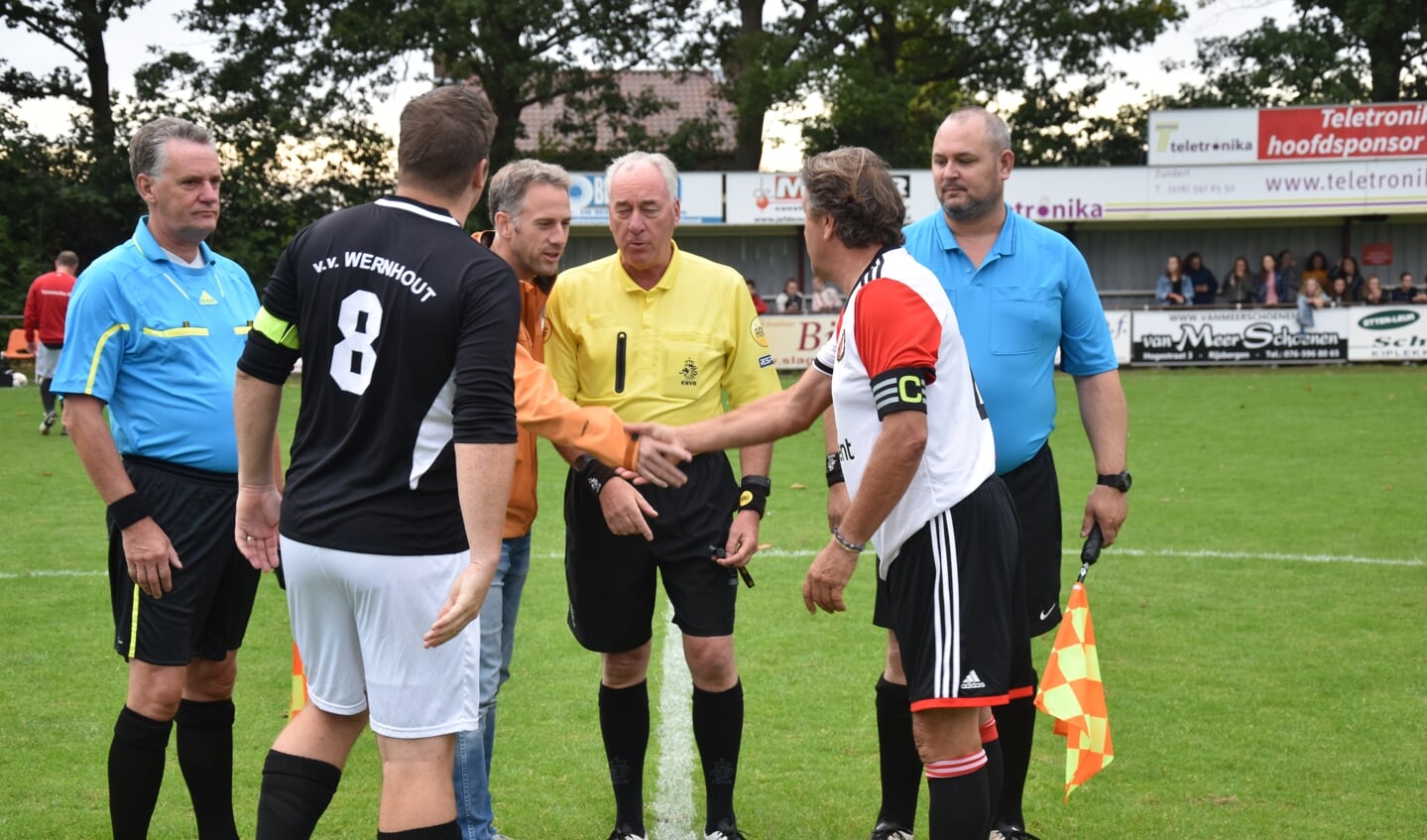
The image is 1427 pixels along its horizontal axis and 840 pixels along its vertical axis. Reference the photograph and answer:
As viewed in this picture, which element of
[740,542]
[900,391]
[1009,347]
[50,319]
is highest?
[50,319]

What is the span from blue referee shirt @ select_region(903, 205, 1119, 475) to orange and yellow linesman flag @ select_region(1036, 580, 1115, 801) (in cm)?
62

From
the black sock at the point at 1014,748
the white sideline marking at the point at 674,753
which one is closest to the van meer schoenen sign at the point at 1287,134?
the white sideline marking at the point at 674,753

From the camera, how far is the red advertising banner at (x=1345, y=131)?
3034 cm

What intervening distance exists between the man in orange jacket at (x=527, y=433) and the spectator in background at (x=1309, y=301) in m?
23.4

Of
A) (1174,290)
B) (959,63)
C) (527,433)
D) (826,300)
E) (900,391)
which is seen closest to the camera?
(900,391)

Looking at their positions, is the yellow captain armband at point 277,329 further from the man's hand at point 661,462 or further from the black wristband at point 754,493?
the black wristband at point 754,493

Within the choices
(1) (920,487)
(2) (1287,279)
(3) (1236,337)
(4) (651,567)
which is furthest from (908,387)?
(2) (1287,279)

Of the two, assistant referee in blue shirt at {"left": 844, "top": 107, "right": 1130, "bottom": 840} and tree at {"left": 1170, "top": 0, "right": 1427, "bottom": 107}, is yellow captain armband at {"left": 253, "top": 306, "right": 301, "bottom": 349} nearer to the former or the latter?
assistant referee in blue shirt at {"left": 844, "top": 107, "right": 1130, "bottom": 840}

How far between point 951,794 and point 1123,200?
28.4 meters

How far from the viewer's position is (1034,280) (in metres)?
4.60

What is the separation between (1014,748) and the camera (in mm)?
4691

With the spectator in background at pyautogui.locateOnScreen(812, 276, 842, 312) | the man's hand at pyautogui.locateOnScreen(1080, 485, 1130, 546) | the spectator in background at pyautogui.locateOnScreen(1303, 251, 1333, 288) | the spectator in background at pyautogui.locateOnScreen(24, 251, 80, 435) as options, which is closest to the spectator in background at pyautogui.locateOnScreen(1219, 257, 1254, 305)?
the spectator in background at pyautogui.locateOnScreen(1303, 251, 1333, 288)

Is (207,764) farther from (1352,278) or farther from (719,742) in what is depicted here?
(1352,278)

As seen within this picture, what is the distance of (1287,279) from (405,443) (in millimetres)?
29129
